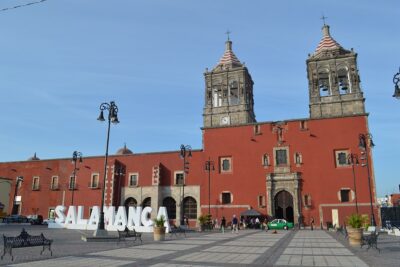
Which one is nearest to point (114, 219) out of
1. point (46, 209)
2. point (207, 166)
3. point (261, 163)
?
point (207, 166)

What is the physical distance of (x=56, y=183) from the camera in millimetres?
39594

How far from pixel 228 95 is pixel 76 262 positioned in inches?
1431

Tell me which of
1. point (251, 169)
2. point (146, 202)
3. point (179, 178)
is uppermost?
point (251, 169)

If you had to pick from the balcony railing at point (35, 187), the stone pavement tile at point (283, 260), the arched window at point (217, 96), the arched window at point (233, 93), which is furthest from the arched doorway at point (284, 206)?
the balcony railing at point (35, 187)

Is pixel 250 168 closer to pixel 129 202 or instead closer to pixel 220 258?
pixel 129 202

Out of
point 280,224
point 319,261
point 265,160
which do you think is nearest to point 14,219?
point 265,160

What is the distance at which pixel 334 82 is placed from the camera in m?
36.7

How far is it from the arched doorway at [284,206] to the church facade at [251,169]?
9 centimetres

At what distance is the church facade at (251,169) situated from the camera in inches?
1187

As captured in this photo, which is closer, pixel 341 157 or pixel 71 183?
pixel 341 157

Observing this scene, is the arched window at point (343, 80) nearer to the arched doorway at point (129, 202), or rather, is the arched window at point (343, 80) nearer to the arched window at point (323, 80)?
the arched window at point (323, 80)

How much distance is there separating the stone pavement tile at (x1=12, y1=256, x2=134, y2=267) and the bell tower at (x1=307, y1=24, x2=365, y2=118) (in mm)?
30418

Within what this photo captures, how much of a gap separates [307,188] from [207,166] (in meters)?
9.87

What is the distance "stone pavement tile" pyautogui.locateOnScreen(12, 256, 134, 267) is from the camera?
8344 mm
